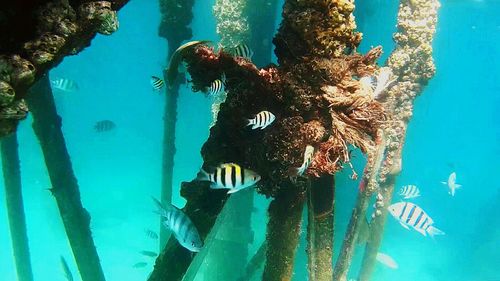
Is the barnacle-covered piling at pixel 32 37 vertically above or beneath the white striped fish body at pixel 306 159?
beneath

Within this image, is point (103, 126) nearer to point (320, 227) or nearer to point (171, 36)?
point (171, 36)

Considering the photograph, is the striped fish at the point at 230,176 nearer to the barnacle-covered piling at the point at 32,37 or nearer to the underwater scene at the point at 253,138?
the underwater scene at the point at 253,138

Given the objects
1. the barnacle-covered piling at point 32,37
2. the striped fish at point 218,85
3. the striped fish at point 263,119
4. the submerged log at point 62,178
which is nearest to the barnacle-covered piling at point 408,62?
the striped fish at point 218,85

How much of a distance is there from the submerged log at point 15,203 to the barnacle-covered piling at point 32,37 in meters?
5.31

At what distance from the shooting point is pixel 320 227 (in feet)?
14.6

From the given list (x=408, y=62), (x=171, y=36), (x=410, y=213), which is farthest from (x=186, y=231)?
(x=171, y=36)

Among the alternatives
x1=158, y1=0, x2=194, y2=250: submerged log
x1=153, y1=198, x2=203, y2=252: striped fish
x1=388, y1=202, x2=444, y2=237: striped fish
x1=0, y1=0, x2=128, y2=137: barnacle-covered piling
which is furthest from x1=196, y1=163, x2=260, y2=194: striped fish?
x1=158, y1=0, x2=194, y2=250: submerged log

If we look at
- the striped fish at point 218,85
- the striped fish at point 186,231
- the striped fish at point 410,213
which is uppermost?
the striped fish at point 410,213

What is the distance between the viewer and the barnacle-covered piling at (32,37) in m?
2.21

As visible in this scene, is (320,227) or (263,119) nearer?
(263,119)

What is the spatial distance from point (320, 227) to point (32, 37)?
3320 millimetres

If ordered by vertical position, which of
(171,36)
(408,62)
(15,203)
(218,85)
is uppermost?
(408,62)

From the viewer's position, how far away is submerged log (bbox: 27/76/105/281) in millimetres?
5828

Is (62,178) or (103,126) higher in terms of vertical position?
(103,126)
